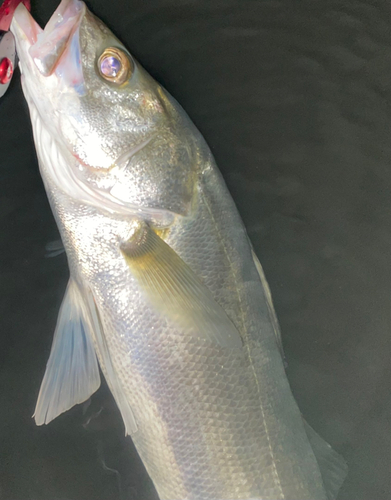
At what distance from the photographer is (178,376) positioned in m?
0.93

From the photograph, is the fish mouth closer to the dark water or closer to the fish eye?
the fish eye

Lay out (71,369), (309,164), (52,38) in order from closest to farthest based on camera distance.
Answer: (52,38) → (71,369) → (309,164)

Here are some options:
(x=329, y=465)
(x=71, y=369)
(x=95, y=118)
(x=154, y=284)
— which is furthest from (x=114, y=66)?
(x=329, y=465)

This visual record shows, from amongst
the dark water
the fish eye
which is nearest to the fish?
the fish eye

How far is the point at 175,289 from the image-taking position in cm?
89

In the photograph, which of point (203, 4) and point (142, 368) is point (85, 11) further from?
point (142, 368)

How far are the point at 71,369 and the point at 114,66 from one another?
751 millimetres

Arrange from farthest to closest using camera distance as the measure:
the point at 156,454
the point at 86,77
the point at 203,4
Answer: the point at 203,4, the point at 156,454, the point at 86,77

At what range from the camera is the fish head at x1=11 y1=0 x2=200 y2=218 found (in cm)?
86

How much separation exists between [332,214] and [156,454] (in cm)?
98

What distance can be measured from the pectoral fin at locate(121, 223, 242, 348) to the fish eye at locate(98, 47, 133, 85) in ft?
1.11

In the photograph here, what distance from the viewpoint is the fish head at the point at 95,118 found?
0.86 m

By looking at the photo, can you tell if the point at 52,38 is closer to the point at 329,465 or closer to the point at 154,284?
Result: the point at 154,284

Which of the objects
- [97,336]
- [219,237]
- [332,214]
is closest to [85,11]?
[219,237]
